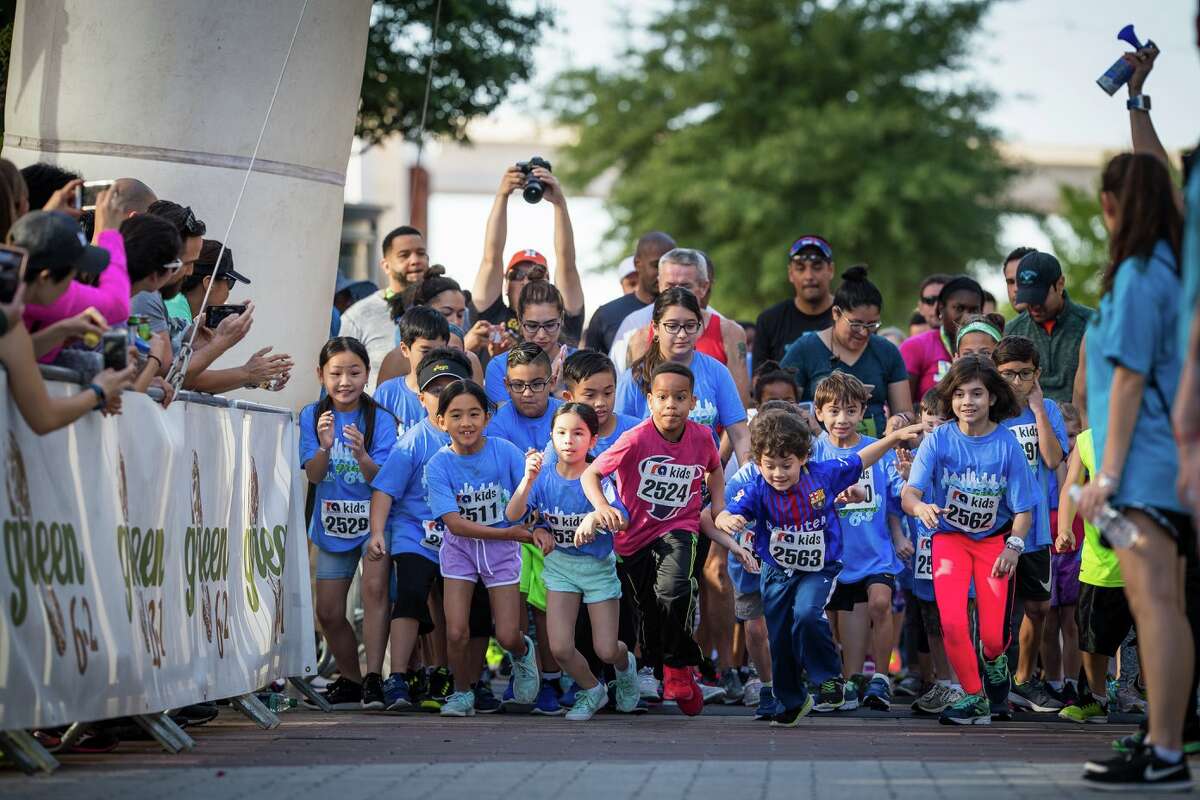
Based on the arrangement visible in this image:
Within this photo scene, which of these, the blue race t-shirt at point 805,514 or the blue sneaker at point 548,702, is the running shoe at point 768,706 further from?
the blue sneaker at point 548,702

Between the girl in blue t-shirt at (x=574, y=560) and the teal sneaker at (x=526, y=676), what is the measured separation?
0.51 meters

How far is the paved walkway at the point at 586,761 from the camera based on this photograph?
631 centimetres

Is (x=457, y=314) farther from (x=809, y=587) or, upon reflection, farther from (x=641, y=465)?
(x=809, y=587)

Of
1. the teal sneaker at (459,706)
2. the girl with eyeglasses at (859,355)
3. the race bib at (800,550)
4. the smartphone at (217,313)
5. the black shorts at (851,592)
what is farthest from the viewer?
the girl with eyeglasses at (859,355)

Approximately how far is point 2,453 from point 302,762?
1774 mm

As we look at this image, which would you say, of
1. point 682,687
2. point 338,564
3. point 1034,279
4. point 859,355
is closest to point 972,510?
point 682,687

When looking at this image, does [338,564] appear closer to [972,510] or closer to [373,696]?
[373,696]

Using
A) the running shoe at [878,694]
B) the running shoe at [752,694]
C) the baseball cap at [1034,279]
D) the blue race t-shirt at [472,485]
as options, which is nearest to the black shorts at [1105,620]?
the running shoe at [878,694]

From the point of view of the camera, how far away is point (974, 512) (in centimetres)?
988

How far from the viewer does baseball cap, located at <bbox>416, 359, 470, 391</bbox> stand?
10516mm

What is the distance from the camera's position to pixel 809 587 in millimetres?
9461

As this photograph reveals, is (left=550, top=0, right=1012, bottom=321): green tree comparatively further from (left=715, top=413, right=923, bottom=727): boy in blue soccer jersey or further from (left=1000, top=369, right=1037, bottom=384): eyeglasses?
(left=715, top=413, right=923, bottom=727): boy in blue soccer jersey

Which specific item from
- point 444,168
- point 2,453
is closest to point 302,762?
point 2,453

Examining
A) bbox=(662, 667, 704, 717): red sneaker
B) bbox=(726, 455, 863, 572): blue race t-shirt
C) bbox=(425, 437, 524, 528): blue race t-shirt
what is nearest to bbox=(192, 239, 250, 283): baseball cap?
bbox=(425, 437, 524, 528): blue race t-shirt
